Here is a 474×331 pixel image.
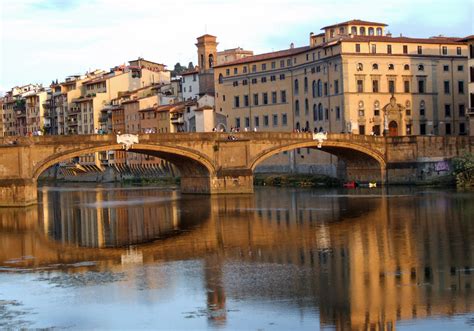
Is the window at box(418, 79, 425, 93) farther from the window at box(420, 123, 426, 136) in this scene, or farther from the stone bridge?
the stone bridge

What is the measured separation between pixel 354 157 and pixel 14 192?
28189 millimetres

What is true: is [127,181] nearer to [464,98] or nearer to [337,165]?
[337,165]

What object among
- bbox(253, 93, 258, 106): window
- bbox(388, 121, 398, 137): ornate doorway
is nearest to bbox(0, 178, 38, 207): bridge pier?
bbox(388, 121, 398, 137): ornate doorway

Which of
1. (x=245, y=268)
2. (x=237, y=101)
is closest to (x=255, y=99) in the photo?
(x=237, y=101)

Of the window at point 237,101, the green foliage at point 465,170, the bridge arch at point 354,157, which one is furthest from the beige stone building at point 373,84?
the green foliage at point 465,170

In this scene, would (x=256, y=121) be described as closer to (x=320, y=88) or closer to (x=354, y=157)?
(x=320, y=88)

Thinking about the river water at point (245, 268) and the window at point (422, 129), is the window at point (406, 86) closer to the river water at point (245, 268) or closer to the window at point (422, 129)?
the window at point (422, 129)

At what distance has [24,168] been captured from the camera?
58312mm

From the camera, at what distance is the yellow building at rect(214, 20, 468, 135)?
78312 millimetres

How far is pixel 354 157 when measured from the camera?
73.4m

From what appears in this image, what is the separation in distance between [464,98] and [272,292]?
60775mm

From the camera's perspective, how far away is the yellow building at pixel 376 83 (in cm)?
7831

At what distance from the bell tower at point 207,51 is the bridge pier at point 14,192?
50.6 meters

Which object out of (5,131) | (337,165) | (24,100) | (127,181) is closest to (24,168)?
(337,165)
